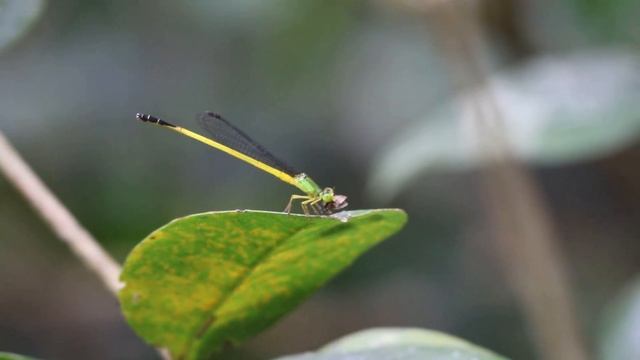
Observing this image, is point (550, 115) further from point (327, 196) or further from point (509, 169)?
point (327, 196)

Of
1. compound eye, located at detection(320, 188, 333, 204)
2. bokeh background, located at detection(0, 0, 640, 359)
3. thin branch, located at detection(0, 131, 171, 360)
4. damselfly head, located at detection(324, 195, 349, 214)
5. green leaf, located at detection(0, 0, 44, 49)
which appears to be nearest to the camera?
thin branch, located at detection(0, 131, 171, 360)

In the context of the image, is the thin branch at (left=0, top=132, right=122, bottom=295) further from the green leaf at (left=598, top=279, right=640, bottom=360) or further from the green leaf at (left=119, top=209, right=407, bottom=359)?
the green leaf at (left=598, top=279, right=640, bottom=360)

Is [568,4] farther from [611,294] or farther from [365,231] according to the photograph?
[365,231]

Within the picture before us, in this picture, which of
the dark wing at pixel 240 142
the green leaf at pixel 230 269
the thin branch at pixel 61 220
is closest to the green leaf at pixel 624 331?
the dark wing at pixel 240 142

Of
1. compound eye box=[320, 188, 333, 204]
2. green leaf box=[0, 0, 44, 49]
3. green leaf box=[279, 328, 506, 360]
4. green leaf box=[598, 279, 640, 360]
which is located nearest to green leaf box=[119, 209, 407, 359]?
green leaf box=[279, 328, 506, 360]

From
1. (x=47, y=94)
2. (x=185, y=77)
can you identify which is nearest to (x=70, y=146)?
(x=47, y=94)

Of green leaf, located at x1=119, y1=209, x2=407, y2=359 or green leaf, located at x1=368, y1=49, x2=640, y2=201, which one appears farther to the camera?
green leaf, located at x1=368, y1=49, x2=640, y2=201

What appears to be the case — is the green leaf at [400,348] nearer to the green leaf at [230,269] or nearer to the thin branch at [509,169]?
the green leaf at [230,269]
